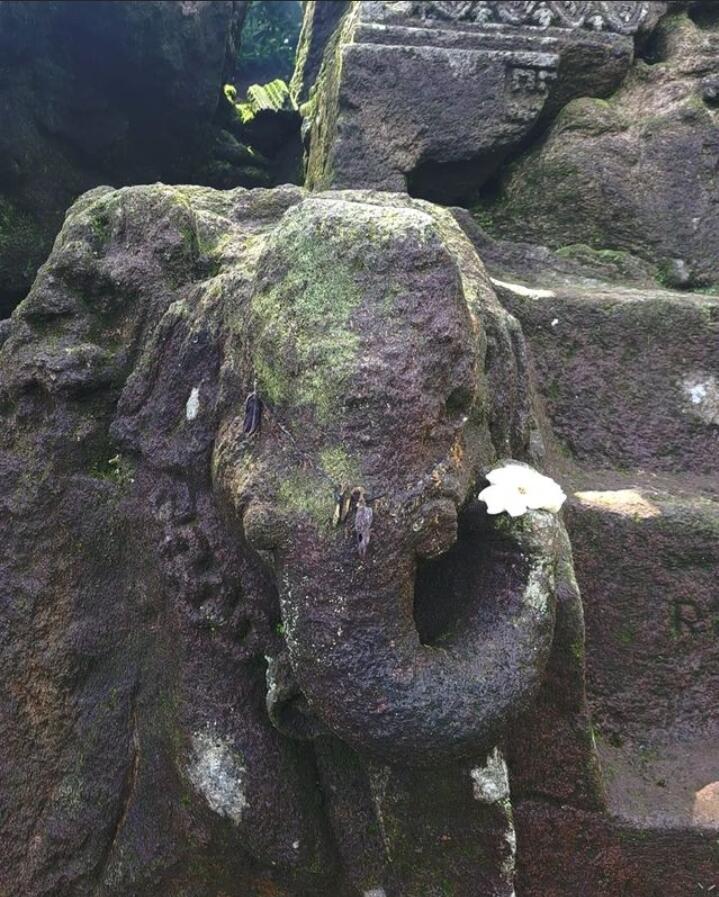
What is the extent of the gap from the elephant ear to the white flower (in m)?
0.52

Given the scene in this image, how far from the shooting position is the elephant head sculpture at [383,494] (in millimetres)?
1616

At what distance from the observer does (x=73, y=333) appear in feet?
7.84

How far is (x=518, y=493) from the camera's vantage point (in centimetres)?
178

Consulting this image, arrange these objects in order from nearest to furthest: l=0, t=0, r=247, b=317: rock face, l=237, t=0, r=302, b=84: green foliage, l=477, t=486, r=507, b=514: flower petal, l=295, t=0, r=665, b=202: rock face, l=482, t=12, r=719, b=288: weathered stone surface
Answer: l=477, t=486, r=507, b=514: flower petal < l=482, t=12, r=719, b=288: weathered stone surface < l=295, t=0, r=665, b=202: rock face < l=0, t=0, r=247, b=317: rock face < l=237, t=0, r=302, b=84: green foliage

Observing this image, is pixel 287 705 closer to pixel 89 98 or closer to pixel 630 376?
pixel 630 376

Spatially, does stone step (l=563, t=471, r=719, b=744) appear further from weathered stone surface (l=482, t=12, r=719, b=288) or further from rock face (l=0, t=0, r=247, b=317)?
rock face (l=0, t=0, r=247, b=317)

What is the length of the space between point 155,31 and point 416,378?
4868 millimetres

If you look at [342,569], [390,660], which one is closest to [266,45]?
[342,569]

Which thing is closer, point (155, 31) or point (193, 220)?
point (193, 220)

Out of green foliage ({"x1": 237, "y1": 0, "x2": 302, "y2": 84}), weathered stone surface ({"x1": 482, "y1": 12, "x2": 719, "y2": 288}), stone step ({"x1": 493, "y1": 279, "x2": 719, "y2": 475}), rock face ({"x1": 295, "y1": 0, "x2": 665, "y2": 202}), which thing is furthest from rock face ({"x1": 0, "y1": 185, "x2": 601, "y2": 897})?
green foliage ({"x1": 237, "y1": 0, "x2": 302, "y2": 84})

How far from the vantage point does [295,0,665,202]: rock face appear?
3629mm

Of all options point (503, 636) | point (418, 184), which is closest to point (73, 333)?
point (503, 636)

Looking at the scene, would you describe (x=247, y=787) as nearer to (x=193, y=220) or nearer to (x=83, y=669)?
(x=83, y=669)

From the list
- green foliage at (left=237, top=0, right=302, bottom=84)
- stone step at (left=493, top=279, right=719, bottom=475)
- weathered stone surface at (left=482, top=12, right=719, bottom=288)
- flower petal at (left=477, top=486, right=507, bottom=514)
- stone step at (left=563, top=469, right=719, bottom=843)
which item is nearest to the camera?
flower petal at (left=477, top=486, right=507, bottom=514)
